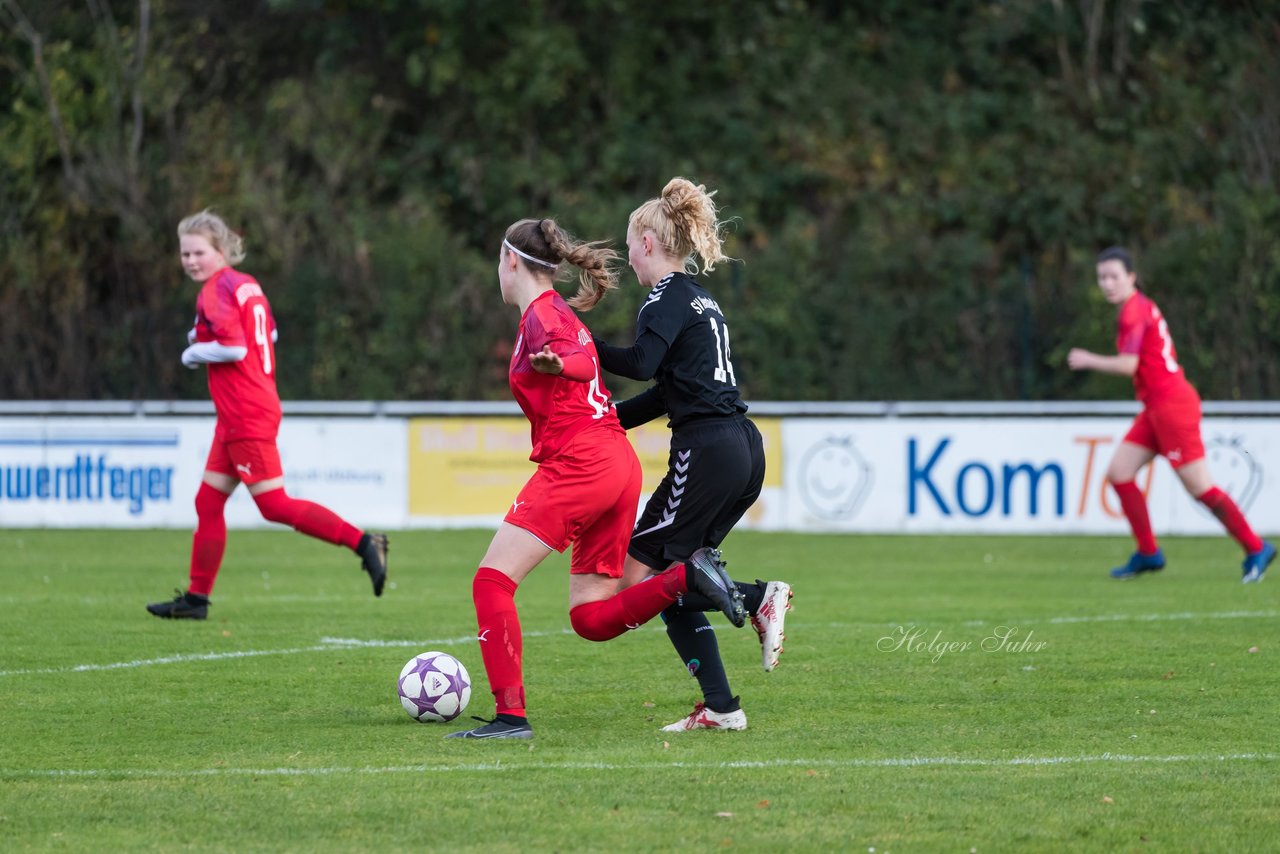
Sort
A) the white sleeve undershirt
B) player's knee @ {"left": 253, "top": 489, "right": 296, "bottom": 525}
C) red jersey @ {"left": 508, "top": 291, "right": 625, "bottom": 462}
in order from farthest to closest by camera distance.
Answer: player's knee @ {"left": 253, "top": 489, "right": 296, "bottom": 525} → the white sleeve undershirt → red jersey @ {"left": 508, "top": 291, "right": 625, "bottom": 462}

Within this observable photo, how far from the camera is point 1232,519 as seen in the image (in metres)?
12.1

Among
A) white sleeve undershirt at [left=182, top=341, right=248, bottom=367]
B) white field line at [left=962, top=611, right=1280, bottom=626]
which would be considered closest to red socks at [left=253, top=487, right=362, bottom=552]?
white sleeve undershirt at [left=182, top=341, right=248, bottom=367]

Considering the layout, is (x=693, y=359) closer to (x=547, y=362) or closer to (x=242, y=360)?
(x=547, y=362)

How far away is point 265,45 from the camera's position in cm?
2966

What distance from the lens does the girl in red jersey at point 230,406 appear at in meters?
9.63

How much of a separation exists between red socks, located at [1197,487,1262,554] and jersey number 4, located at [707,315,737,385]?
257 inches

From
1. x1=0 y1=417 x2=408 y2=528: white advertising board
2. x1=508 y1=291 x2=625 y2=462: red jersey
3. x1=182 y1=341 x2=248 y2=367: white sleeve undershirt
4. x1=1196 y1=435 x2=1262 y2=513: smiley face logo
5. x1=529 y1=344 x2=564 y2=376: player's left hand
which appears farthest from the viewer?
x1=0 y1=417 x2=408 y2=528: white advertising board

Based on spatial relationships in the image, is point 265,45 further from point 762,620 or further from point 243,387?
point 762,620

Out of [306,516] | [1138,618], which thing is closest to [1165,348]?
[1138,618]

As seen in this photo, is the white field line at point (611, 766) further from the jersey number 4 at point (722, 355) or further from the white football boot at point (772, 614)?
the jersey number 4 at point (722, 355)

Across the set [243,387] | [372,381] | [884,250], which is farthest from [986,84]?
[243,387]

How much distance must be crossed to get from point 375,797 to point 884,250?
714 inches

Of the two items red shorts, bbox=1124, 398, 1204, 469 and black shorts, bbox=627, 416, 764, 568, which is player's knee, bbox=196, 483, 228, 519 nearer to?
black shorts, bbox=627, 416, 764, 568

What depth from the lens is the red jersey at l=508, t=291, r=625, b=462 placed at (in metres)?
6.21
